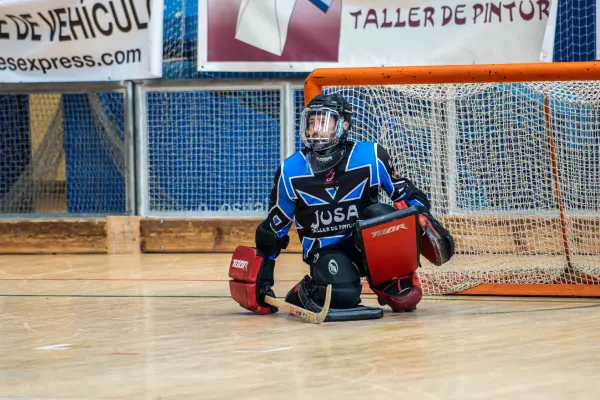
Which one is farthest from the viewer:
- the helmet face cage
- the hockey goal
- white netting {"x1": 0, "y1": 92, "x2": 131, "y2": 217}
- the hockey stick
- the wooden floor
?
white netting {"x1": 0, "y1": 92, "x2": 131, "y2": 217}

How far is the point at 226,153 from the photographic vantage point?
321 inches

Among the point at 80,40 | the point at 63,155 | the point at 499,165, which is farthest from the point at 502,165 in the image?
the point at 63,155

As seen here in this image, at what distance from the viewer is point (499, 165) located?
6.27 meters

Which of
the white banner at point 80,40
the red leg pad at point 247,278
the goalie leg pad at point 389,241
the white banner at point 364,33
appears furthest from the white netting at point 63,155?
the goalie leg pad at point 389,241

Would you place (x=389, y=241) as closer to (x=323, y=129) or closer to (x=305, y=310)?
(x=305, y=310)

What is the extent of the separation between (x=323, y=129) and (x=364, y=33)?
10.9ft

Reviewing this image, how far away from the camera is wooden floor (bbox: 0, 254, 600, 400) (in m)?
3.02

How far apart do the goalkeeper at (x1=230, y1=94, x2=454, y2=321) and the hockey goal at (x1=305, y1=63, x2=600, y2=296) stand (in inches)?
40.3

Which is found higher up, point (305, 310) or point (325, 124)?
point (325, 124)

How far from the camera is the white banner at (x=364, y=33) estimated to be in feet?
24.9

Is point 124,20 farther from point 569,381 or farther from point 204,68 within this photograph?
point 569,381

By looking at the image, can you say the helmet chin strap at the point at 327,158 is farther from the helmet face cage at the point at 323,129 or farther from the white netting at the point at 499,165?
the white netting at the point at 499,165

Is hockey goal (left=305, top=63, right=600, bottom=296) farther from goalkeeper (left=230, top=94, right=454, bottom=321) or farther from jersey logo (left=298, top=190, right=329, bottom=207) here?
jersey logo (left=298, top=190, right=329, bottom=207)

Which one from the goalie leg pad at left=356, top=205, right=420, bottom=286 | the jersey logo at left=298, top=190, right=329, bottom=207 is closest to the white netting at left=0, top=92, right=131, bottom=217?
the jersey logo at left=298, top=190, right=329, bottom=207
